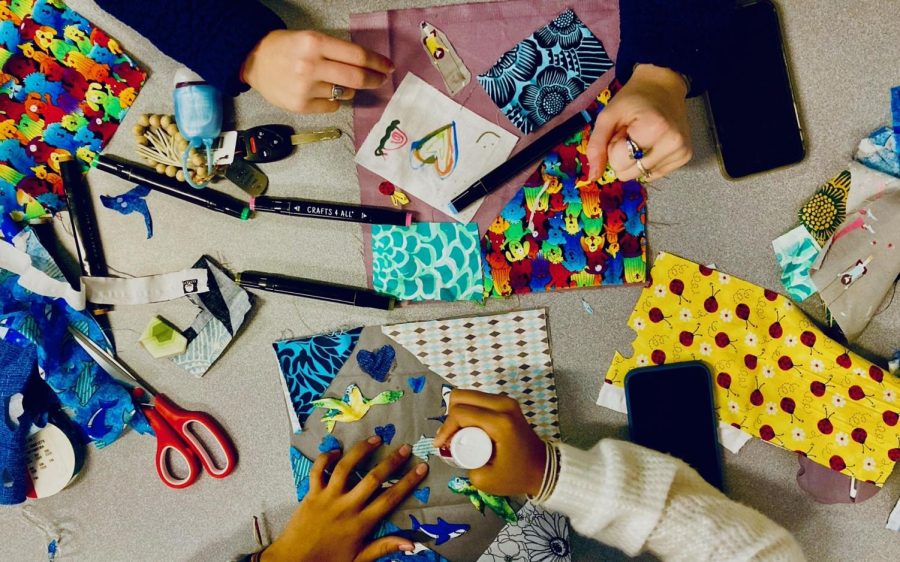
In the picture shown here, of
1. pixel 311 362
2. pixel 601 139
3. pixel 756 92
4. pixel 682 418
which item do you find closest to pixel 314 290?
pixel 311 362

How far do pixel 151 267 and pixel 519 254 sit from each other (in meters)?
0.49

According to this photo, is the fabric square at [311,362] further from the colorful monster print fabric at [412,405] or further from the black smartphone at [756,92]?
the black smartphone at [756,92]

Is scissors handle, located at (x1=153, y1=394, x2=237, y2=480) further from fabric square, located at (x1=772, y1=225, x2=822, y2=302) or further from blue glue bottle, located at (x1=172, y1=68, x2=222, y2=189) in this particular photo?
fabric square, located at (x1=772, y1=225, x2=822, y2=302)

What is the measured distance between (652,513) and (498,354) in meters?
0.26

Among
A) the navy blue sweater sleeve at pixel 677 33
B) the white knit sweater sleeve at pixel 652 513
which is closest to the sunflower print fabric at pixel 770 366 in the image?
the white knit sweater sleeve at pixel 652 513

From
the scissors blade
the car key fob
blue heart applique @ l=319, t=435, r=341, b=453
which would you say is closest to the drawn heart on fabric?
the car key fob

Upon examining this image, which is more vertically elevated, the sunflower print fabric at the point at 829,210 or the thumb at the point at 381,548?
the sunflower print fabric at the point at 829,210

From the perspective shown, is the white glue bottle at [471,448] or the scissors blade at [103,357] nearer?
the white glue bottle at [471,448]

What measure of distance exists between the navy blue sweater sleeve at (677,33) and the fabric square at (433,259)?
29cm

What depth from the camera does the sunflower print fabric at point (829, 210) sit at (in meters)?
0.77

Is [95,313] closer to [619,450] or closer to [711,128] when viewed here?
[619,450]

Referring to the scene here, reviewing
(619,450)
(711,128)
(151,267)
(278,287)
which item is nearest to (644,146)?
(711,128)

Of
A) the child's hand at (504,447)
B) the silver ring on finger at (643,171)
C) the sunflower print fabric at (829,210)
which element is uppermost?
the silver ring on finger at (643,171)

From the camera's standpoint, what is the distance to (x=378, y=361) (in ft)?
2.63
